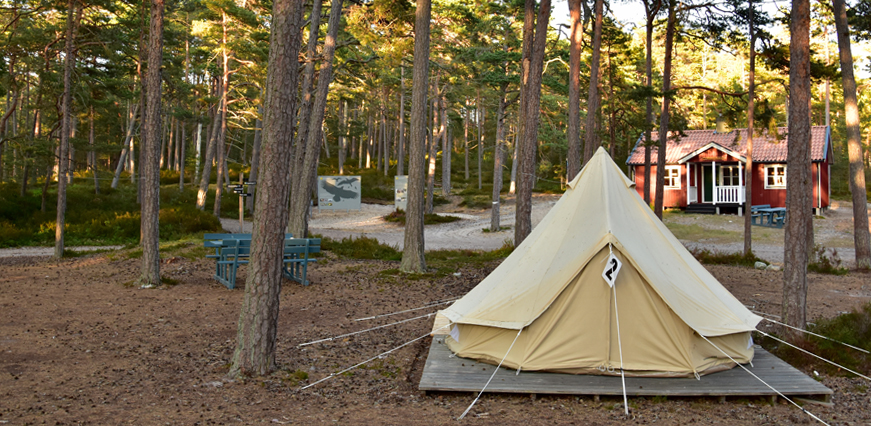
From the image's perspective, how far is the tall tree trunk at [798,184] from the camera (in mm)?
7035

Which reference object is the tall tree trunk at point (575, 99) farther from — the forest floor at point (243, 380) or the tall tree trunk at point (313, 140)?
the tall tree trunk at point (313, 140)

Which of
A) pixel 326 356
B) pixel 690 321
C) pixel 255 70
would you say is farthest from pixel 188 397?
pixel 255 70

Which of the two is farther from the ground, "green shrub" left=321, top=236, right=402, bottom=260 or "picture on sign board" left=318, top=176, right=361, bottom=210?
"picture on sign board" left=318, top=176, right=361, bottom=210

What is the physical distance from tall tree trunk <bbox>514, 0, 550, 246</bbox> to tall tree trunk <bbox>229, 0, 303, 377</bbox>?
758 cm

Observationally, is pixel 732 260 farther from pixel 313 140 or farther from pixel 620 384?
pixel 620 384

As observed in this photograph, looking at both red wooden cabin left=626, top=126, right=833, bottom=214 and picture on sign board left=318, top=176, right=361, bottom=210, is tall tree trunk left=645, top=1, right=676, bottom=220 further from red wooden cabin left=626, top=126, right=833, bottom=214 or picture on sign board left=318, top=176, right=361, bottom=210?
picture on sign board left=318, top=176, right=361, bottom=210

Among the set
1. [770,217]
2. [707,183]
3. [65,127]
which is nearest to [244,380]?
[65,127]

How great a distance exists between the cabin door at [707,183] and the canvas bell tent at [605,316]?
25265mm

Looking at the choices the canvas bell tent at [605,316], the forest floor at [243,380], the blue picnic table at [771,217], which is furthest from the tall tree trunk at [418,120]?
the blue picnic table at [771,217]

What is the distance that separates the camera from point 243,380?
558 centimetres

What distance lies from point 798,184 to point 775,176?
24.9m

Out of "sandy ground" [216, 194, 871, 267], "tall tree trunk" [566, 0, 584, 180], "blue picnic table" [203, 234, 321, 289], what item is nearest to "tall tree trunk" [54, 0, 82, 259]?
"blue picnic table" [203, 234, 321, 289]

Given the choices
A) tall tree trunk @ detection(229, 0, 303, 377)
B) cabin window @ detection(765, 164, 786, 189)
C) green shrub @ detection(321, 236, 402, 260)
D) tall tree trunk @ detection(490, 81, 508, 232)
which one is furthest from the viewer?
cabin window @ detection(765, 164, 786, 189)

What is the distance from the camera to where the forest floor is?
4750 mm
